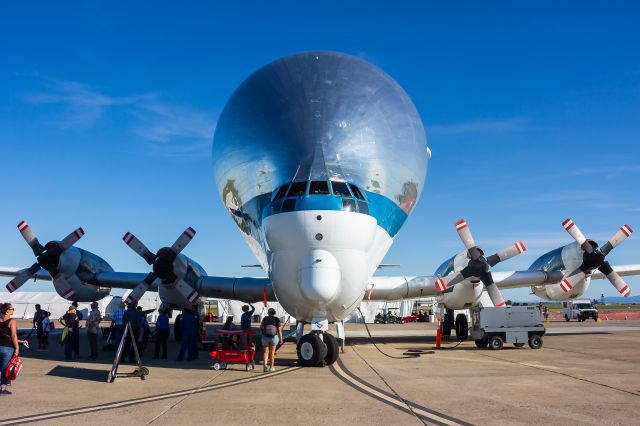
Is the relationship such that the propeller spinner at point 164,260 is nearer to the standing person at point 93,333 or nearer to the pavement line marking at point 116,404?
the standing person at point 93,333

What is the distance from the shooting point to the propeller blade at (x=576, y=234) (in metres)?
18.1

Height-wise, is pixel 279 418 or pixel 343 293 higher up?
pixel 343 293

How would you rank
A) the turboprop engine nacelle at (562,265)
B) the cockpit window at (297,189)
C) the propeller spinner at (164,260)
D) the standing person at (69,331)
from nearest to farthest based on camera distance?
the cockpit window at (297,189)
the standing person at (69,331)
the propeller spinner at (164,260)
the turboprop engine nacelle at (562,265)

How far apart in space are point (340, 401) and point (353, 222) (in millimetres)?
4660

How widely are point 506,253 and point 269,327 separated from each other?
29.1ft

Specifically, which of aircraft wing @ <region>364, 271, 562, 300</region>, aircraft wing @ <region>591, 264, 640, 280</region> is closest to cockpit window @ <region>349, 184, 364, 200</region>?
aircraft wing @ <region>364, 271, 562, 300</region>

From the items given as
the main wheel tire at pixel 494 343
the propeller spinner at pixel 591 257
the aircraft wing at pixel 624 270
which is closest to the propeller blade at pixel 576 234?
the propeller spinner at pixel 591 257

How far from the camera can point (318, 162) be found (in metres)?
12.3

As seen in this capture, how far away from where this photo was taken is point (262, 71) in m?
16.6

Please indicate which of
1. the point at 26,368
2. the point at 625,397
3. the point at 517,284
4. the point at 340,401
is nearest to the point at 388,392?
→ the point at 340,401

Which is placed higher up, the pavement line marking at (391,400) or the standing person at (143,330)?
the standing person at (143,330)

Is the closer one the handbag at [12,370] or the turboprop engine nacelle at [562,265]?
the handbag at [12,370]

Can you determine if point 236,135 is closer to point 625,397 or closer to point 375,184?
point 375,184

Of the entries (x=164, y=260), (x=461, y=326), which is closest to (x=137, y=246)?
(x=164, y=260)
